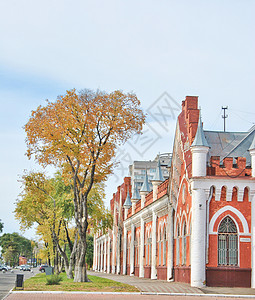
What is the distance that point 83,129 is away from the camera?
30.7 meters

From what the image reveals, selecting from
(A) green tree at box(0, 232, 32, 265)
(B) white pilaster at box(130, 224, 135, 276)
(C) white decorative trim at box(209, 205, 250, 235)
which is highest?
(C) white decorative trim at box(209, 205, 250, 235)

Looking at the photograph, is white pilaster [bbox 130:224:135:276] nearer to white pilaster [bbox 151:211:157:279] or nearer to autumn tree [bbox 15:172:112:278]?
autumn tree [bbox 15:172:112:278]

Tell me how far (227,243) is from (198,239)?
68.2 inches

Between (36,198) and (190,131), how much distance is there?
69.8ft

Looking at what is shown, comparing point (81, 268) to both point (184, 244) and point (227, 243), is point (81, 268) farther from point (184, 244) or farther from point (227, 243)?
point (227, 243)

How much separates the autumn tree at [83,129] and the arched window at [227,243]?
8291mm

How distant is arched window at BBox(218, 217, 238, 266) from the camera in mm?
26609

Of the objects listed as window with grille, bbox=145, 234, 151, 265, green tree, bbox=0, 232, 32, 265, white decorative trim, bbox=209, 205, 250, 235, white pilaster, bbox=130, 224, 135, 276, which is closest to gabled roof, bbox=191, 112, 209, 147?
white decorative trim, bbox=209, 205, 250, 235

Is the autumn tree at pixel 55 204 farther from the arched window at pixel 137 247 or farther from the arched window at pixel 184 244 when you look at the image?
the arched window at pixel 184 244

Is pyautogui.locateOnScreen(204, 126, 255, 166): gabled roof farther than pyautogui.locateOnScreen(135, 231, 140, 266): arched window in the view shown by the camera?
No

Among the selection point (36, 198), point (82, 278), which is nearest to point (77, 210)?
point (82, 278)

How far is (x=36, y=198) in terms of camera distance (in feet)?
150

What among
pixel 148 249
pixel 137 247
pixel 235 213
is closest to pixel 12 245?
pixel 137 247

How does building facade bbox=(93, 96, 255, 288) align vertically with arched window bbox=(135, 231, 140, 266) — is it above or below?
above
